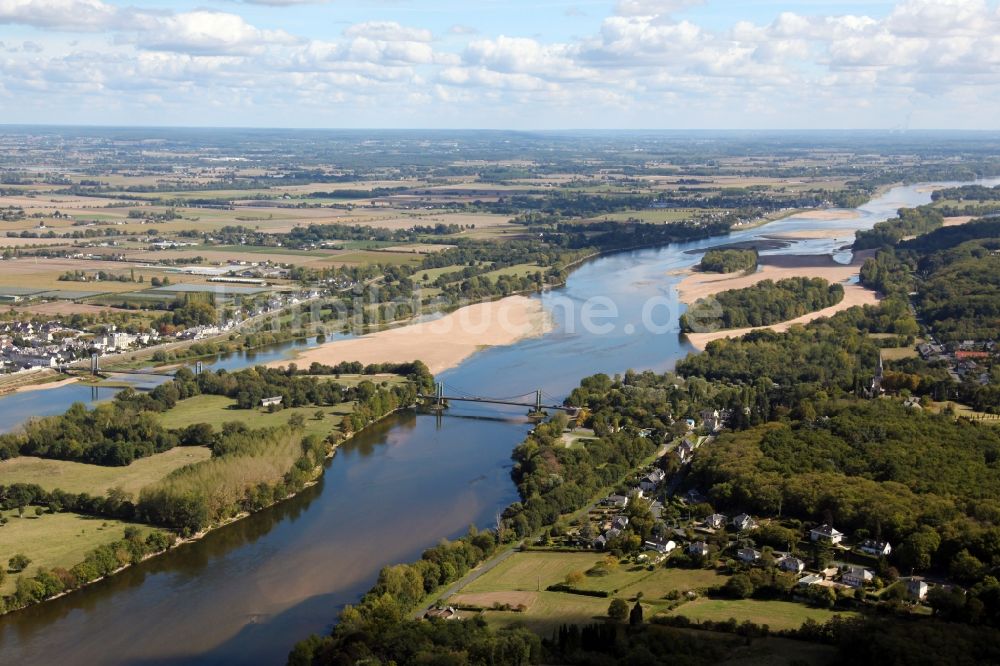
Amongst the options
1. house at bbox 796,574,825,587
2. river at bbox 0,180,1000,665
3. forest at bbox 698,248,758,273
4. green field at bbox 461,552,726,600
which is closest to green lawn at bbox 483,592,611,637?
green field at bbox 461,552,726,600

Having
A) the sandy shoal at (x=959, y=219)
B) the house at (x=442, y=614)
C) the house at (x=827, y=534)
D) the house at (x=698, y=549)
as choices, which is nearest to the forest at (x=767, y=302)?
the house at (x=827, y=534)

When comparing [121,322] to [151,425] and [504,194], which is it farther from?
[504,194]

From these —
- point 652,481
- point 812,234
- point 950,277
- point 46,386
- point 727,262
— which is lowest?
point 46,386

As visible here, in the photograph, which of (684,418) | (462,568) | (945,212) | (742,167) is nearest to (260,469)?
(462,568)

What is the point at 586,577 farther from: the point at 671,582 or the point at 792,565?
the point at 792,565

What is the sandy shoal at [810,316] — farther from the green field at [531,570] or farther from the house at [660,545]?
the green field at [531,570]

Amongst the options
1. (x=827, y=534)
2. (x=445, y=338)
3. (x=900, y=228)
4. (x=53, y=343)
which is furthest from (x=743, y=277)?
(x=827, y=534)
